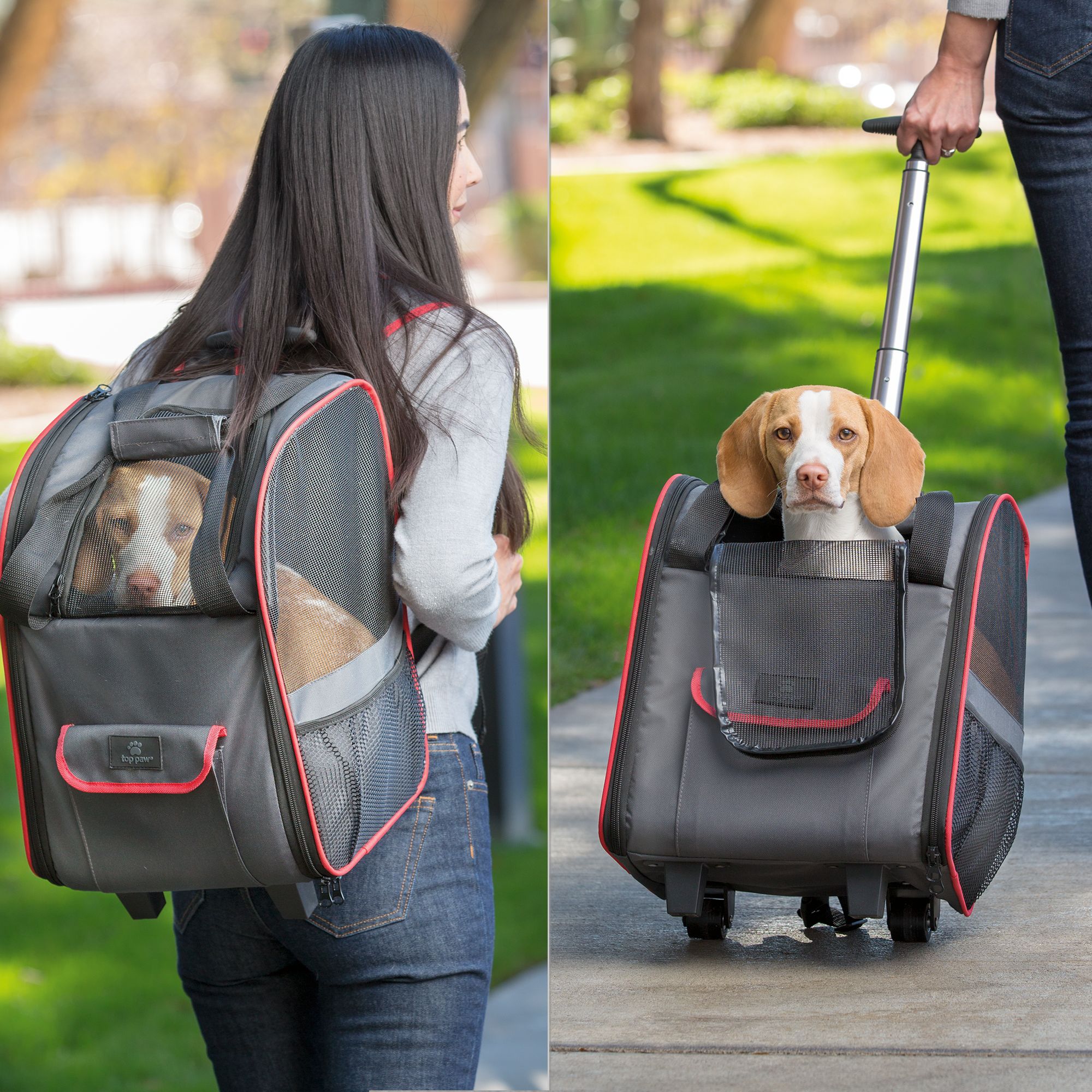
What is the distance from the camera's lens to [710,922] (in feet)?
8.40

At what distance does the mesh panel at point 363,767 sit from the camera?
173cm

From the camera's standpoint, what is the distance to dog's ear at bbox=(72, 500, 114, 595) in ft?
5.77

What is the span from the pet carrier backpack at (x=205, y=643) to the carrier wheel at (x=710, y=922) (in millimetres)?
905

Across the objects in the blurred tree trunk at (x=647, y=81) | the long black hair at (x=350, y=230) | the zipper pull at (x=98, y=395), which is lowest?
the zipper pull at (x=98, y=395)

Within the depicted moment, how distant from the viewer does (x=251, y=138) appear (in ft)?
47.4

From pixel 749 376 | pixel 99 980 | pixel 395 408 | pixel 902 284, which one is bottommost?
pixel 99 980

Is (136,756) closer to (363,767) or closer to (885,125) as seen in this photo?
(363,767)

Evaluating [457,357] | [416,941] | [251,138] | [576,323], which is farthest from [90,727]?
[251,138]

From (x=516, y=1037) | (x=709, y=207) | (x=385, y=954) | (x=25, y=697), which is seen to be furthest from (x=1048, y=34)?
(x=709, y=207)

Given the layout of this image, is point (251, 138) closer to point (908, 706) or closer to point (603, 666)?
point (603, 666)

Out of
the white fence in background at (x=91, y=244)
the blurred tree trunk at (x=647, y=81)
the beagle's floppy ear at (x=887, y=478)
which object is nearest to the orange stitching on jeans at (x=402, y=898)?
the beagle's floppy ear at (x=887, y=478)

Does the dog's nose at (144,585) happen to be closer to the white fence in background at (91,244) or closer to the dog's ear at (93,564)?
the dog's ear at (93,564)

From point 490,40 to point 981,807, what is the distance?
4719mm

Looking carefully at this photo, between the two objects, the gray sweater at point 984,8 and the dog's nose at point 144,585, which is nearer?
the dog's nose at point 144,585
